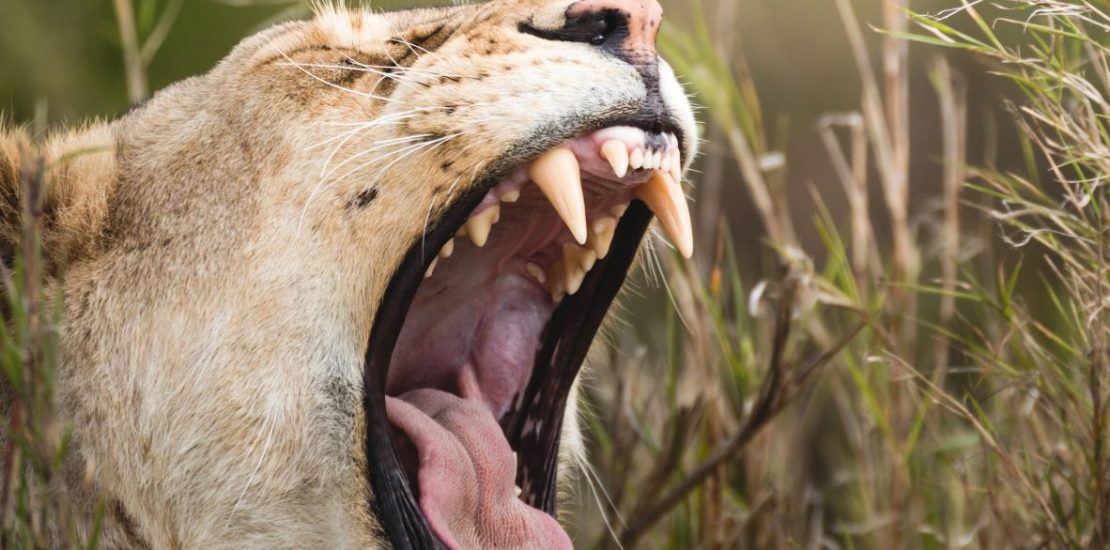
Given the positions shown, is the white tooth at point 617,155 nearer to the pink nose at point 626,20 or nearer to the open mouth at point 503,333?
the open mouth at point 503,333

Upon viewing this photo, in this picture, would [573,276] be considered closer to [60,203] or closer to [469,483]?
[469,483]

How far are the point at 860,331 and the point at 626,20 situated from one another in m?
1.55

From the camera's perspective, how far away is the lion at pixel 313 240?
7.34 feet

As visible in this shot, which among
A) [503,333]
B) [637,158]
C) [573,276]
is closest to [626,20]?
[637,158]

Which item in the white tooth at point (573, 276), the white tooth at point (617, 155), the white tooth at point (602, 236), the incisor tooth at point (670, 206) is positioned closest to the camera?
the white tooth at point (617, 155)

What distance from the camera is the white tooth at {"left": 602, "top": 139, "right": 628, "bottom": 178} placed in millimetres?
2229

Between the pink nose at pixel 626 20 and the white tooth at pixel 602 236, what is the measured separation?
349mm

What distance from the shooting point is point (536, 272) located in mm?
2725

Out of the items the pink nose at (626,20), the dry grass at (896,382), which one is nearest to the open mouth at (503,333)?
the pink nose at (626,20)

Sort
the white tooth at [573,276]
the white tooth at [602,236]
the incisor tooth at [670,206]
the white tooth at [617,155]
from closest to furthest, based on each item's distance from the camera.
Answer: the white tooth at [617,155] < the incisor tooth at [670,206] < the white tooth at [602,236] < the white tooth at [573,276]

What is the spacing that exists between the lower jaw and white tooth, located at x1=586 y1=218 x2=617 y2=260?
0.04 m

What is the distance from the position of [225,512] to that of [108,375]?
0.94 feet

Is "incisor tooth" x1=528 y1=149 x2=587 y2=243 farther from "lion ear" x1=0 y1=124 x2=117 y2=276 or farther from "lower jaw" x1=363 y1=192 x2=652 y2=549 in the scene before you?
"lion ear" x1=0 y1=124 x2=117 y2=276

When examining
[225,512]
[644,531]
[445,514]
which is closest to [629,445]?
[644,531]
